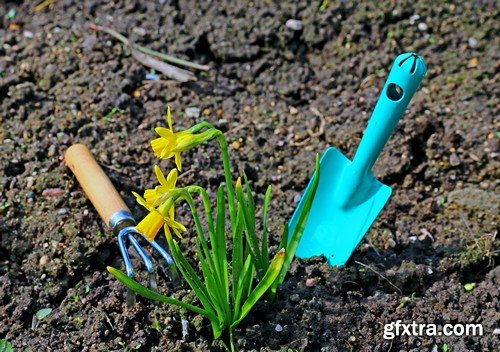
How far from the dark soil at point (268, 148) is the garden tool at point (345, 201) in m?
0.06

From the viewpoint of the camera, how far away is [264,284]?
1.78 meters

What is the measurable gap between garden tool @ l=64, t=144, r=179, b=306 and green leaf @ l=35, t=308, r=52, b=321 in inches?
8.5

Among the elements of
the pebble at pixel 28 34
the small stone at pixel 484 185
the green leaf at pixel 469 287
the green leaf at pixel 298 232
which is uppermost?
the pebble at pixel 28 34

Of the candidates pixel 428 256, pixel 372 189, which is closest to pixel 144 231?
pixel 372 189

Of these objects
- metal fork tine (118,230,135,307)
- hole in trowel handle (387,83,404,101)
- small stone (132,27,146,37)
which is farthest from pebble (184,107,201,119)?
hole in trowel handle (387,83,404,101)

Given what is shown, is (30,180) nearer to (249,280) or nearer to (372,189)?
(249,280)

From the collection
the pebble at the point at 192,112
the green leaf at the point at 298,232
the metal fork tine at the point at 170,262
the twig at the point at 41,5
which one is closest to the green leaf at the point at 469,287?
the green leaf at the point at 298,232

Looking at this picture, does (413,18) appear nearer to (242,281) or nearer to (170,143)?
(242,281)

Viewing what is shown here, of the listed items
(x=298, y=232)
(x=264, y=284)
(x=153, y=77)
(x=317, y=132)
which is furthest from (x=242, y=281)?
(x=153, y=77)

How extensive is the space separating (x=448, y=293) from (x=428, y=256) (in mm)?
162

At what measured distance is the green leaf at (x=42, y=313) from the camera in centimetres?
196

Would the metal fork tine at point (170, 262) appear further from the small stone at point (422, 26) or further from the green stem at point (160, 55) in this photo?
the small stone at point (422, 26)

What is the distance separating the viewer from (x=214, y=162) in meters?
2.38

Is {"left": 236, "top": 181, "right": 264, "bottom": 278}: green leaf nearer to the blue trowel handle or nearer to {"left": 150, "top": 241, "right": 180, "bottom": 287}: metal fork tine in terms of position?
{"left": 150, "top": 241, "right": 180, "bottom": 287}: metal fork tine
